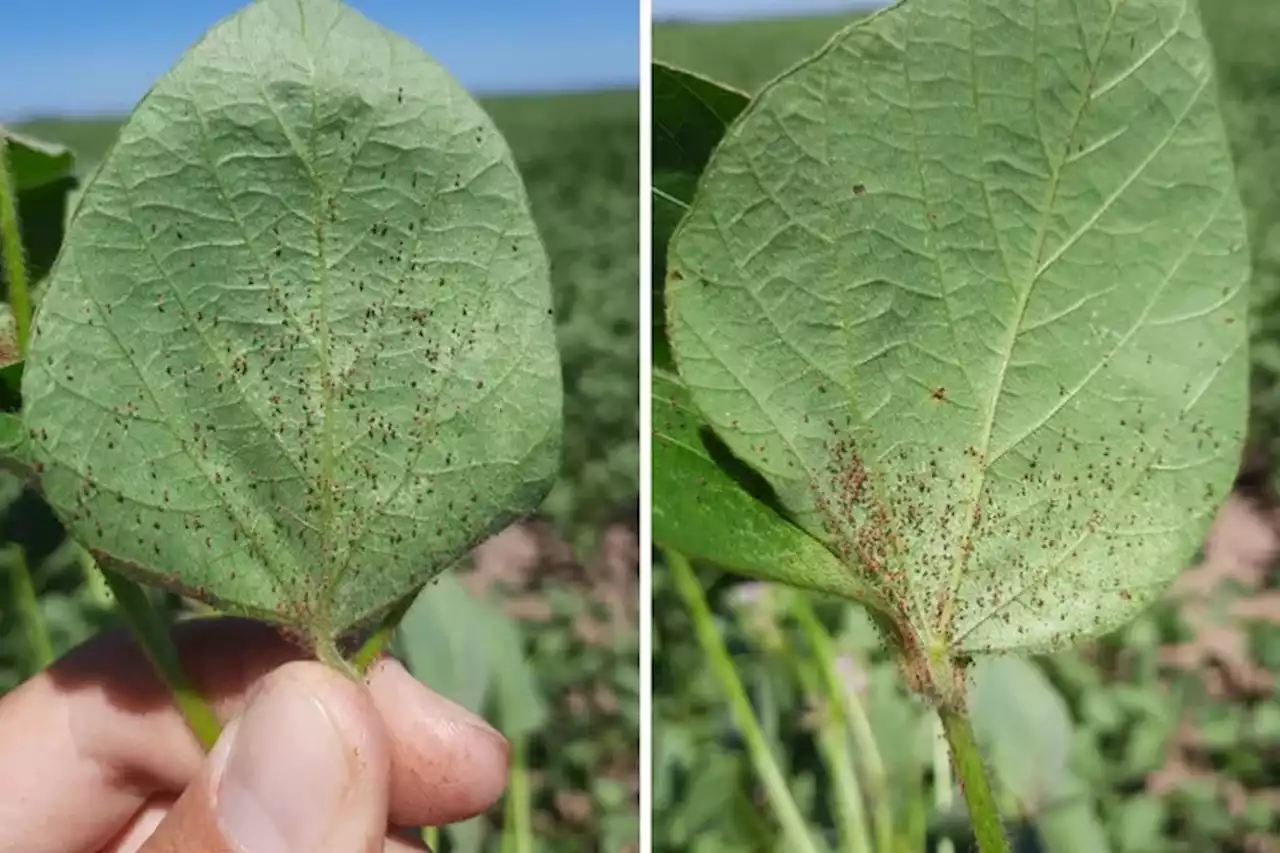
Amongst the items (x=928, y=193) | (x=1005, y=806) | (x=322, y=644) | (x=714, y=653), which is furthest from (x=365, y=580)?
(x=1005, y=806)

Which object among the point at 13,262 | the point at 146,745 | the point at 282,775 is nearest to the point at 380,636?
the point at 282,775

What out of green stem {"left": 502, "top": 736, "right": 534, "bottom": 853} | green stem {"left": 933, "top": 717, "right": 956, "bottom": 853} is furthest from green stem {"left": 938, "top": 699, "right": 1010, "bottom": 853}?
green stem {"left": 502, "top": 736, "right": 534, "bottom": 853}

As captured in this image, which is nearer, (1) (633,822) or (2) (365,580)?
(2) (365,580)

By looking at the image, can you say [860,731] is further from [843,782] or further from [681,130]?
[681,130]

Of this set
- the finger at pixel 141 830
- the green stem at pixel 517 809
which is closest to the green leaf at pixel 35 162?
the finger at pixel 141 830

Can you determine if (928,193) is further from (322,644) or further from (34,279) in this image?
(34,279)

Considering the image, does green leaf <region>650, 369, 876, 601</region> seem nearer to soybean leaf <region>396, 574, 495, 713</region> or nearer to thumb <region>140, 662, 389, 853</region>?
thumb <region>140, 662, 389, 853</region>

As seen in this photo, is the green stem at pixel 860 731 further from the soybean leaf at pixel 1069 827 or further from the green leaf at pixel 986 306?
the green leaf at pixel 986 306

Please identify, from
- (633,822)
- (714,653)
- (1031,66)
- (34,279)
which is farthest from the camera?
(633,822)
